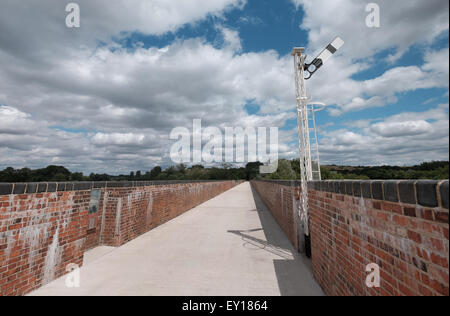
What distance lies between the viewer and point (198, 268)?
407cm

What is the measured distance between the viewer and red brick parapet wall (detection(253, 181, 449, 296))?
128 centimetres

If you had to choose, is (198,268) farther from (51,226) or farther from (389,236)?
(389,236)

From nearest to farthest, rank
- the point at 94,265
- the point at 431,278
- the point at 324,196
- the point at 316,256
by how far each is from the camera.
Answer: the point at 431,278 → the point at 324,196 → the point at 316,256 → the point at 94,265

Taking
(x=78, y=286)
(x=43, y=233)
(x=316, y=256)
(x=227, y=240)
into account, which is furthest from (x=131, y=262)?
(x=316, y=256)

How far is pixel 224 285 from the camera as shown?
3.42m

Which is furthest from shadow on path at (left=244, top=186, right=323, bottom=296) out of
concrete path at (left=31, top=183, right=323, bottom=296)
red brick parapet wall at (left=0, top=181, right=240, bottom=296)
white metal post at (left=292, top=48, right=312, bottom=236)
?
red brick parapet wall at (left=0, top=181, right=240, bottom=296)

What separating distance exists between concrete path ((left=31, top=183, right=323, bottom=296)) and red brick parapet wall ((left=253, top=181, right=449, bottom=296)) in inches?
37.5

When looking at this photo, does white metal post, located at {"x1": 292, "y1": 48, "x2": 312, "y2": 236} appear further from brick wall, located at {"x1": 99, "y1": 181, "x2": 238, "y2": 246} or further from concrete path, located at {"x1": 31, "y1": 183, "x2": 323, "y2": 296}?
brick wall, located at {"x1": 99, "y1": 181, "x2": 238, "y2": 246}

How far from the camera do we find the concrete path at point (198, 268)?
3271 mm

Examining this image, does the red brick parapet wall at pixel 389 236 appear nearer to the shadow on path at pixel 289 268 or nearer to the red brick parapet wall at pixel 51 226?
the shadow on path at pixel 289 268

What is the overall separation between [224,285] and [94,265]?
8.59 feet

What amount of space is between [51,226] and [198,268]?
2.56 m

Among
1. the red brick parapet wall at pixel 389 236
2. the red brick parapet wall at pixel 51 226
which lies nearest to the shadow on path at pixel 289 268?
the red brick parapet wall at pixel 389 236
